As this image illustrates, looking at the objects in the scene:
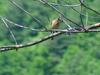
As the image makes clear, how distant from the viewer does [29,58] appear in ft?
154

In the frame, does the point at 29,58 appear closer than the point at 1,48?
No

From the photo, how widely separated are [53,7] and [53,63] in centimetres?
4079

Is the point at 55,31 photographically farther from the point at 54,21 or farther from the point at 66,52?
the point at 66,52

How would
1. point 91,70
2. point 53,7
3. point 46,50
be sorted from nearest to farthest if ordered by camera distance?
point 53,7 → point 91,70 → point 46,50

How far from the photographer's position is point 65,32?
6.41 metres

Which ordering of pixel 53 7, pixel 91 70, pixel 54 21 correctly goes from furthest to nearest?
pixel 91 70, pixel 54 21, pixel 53 7

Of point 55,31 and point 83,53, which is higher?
point 55,31

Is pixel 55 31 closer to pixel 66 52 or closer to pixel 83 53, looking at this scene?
pixel 83 53

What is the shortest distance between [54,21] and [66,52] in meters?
40.8

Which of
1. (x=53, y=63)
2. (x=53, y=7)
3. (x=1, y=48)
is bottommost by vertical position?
(x=53, y=63)

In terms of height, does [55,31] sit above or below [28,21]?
above

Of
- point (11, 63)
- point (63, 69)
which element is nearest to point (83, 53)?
point (63, 69)

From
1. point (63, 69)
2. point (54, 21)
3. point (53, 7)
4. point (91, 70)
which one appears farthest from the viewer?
point (63, 69)

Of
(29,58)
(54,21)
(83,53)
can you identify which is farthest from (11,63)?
(54,21)
